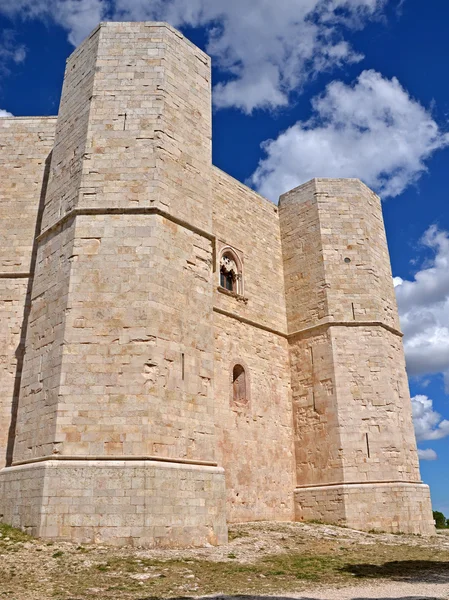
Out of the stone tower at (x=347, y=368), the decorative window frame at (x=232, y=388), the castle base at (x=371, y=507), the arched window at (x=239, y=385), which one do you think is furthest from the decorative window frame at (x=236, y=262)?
the castle base at (x=371, y=507)

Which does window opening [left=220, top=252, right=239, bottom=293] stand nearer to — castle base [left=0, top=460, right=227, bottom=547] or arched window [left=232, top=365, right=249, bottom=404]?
arched window [left=232, top=365, right=249, bottom=404]

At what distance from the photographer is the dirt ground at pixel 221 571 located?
579 centimetres

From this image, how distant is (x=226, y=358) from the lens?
43.0ft

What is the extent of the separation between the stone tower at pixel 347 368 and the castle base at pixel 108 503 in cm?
540

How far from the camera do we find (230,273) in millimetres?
14508

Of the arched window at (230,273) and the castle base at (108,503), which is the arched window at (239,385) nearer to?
the arched window at (230,273)

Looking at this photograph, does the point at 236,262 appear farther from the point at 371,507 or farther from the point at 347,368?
the point at 371,507

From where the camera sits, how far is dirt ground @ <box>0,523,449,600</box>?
5785mm

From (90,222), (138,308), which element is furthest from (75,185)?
(138,308)

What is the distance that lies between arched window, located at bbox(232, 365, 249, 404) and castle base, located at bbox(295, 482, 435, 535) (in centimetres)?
285

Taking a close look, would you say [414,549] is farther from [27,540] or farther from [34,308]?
[34,308]

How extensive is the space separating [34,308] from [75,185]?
247 centimetres

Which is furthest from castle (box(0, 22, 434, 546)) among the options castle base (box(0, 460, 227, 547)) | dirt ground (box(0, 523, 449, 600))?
dirt ground (box(0, 523, 449, 600))

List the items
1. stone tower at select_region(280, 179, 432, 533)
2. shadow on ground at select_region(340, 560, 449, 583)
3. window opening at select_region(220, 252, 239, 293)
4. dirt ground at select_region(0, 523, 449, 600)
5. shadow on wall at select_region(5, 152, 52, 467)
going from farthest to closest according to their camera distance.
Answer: window opening at select_region(220, 252, 239, 293)
stone tower at select_region(280, 179, 432, 533)
shadow on wall at select_region(5, 152, 52, 467)
shadow on ground at select_region(340, 560, 449, 583)
dirt ground at select_region(0, 523, 449, 600)
